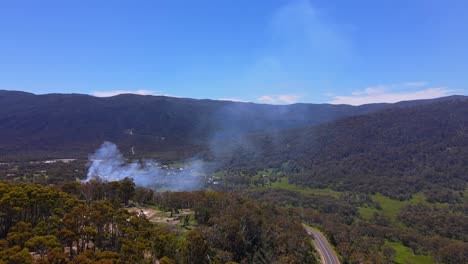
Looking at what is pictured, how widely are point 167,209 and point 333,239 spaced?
3359 cm

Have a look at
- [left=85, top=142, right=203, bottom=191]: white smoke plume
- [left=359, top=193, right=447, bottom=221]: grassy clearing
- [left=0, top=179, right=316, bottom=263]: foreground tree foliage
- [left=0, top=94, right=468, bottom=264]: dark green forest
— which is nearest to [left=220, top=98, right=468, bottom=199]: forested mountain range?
[left=0, top=94, right=468, bottom=264]: dark green forest

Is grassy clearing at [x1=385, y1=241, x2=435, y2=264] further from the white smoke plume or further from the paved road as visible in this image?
the white smoke plume

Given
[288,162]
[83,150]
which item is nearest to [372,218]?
[288,162]

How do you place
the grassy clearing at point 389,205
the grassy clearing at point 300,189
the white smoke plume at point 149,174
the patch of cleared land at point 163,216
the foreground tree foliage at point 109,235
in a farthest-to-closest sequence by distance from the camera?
the grassy clearing at point 300,189 < the grassy clearing at point 389,205 < the white smoke plume at point 149,174 < the patch of cleared land at point 163,216 < the foreground tree foliage at point 109,235

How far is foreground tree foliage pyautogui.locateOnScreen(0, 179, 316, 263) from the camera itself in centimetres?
2325

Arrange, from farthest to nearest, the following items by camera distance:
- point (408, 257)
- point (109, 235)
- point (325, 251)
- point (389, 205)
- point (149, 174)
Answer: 1. point (389, 205)
2. point (149, 174)
3. point (408, 257)
4. point (325, 251)
5. point (109, 235)

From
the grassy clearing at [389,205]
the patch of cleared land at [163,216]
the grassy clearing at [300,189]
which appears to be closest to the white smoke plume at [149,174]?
the grassy clearing at [300,189]

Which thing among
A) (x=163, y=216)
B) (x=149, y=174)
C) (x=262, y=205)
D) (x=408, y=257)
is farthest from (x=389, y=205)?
(x=163, y=216)

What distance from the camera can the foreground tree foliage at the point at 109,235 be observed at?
915 inches

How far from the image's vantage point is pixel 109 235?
96.6ft

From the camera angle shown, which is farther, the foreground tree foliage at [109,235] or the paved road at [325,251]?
the paved road at [325,251]

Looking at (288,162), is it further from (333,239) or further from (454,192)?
(333,239)

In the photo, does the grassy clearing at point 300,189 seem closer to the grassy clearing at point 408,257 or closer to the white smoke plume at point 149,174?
the white smoke plume at point 149,174

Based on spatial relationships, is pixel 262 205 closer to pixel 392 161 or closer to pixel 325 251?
pixel 325 251
